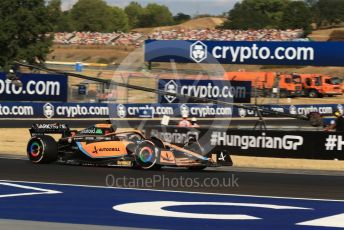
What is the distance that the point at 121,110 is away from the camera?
3180 centimetres

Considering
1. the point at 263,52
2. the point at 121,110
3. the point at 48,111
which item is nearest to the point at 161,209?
the point at 48,111

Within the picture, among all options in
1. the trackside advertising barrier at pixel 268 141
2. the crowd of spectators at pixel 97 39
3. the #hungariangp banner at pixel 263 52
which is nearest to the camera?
the trackside advertising barrier at pixel 268 141

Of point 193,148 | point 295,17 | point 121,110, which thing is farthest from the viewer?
point 295,17

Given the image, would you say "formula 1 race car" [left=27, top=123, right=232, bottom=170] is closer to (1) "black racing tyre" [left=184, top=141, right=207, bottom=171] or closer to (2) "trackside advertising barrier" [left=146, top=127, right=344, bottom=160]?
(1) "black racing tyre" [left=184, top=141, right=207, bottom=171]

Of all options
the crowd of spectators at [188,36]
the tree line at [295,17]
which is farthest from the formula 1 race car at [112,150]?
the tree line at [295,17]

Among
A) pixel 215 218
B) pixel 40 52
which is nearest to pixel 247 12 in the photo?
pixel 40 52

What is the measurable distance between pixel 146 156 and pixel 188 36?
240 ft

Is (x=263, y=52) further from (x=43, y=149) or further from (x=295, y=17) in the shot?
(x=295, y=17)

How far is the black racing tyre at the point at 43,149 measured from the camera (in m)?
14.4

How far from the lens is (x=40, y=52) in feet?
140

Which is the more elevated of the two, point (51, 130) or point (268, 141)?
point (51, 130)

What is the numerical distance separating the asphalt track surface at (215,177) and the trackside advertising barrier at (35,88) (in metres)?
16.6

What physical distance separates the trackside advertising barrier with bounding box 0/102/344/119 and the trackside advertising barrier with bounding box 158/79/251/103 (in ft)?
6.59

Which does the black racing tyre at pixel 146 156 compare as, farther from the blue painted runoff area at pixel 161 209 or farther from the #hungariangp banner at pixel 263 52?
the #hungariangp banner at pixel 263 52
